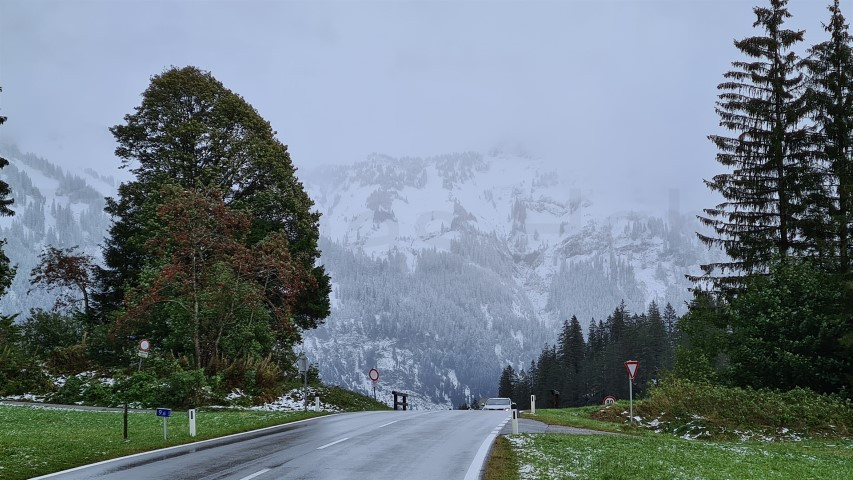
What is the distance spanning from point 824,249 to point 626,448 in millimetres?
18814

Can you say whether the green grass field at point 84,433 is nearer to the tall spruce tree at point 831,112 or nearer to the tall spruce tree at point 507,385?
the tall spruce tree at point 831,112

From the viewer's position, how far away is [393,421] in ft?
78.3

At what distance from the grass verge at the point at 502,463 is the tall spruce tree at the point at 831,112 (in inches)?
827

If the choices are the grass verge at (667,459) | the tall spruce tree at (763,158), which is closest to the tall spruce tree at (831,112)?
the tall spruce tree at (763,158)

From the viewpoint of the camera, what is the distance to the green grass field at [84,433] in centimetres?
1340

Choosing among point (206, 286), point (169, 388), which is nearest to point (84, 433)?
point (169, 388)

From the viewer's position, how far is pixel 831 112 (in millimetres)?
29625

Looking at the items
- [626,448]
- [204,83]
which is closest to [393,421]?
[626,448]

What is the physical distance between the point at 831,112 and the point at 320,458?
93.2 ft

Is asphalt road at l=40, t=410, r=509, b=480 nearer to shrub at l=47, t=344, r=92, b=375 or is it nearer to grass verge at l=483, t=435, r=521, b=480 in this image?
grass verge at l=483, t=435, r=521, b=480

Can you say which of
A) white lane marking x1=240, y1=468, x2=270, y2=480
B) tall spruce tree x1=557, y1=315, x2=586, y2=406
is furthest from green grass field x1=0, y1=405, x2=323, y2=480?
tall spruce tree x1=557, y1=315, x2=586, y2=406

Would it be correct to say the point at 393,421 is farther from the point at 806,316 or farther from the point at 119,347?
the point at 119,347

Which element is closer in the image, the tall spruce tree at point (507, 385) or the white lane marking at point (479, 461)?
the white lane marking at point (479, 461)

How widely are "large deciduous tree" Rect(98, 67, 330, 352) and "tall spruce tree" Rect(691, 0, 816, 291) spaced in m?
24.2
